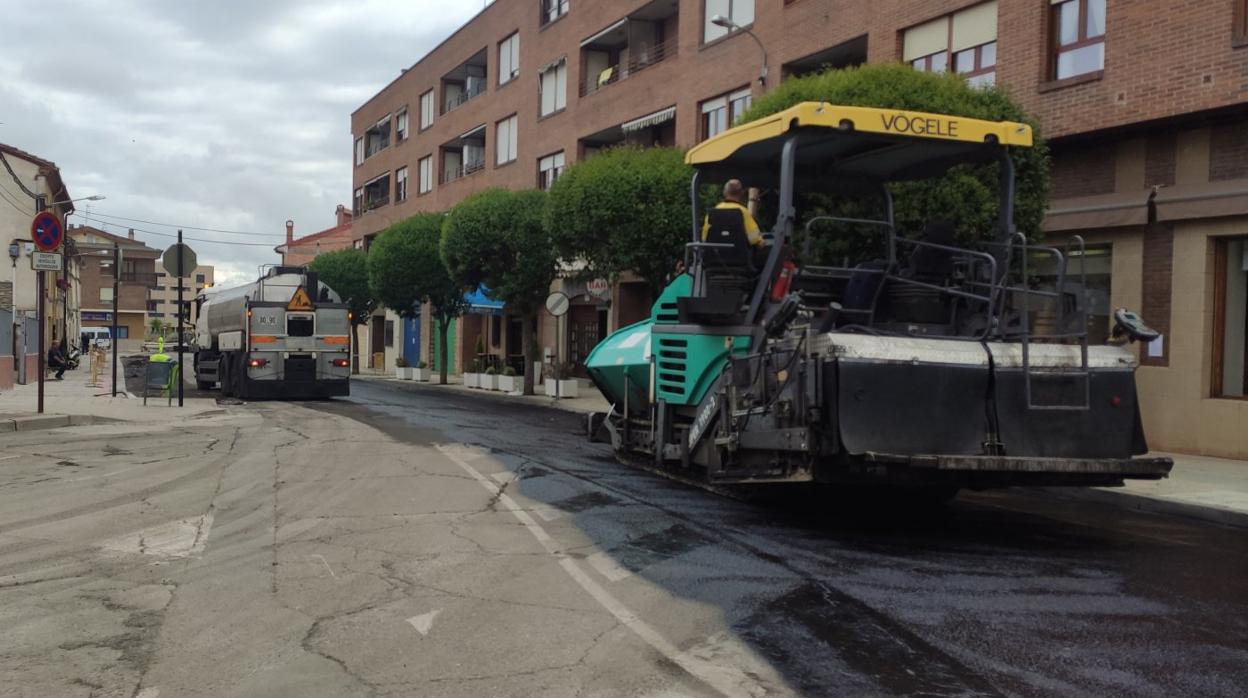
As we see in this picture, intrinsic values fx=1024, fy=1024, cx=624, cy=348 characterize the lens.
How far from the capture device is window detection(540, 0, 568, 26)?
119 ft

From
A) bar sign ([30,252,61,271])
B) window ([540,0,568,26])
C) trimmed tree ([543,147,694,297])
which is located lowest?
bar sign ([30,252,61,271])

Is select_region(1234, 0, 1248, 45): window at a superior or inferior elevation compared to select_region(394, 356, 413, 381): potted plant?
superior

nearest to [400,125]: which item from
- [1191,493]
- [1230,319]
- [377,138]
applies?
[377,138]

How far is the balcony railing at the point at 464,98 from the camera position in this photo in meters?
44.2

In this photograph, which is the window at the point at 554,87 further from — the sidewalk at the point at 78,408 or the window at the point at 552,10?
the sidewalk at the point at 78,408

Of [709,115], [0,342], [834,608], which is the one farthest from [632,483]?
[0,342]

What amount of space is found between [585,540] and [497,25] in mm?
37621

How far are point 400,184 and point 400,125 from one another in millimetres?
3217

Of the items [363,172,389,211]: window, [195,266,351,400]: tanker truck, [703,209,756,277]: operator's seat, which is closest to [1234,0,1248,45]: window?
[703,209,756,277]: operator's seat

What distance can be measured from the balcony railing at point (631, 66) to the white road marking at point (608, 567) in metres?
24.5

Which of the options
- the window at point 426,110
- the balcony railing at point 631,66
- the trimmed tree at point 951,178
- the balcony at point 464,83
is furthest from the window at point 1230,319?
the window at point 426,110

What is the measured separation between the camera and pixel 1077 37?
16453mm

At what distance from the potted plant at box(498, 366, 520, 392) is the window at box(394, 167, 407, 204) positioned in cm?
2388

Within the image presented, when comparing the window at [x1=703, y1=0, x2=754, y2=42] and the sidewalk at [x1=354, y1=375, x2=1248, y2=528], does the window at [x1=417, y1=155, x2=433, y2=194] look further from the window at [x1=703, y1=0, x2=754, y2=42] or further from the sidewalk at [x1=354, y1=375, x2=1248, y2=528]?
the sidewalk at [x1=354, y1=375, x2=1248, y2=528]
